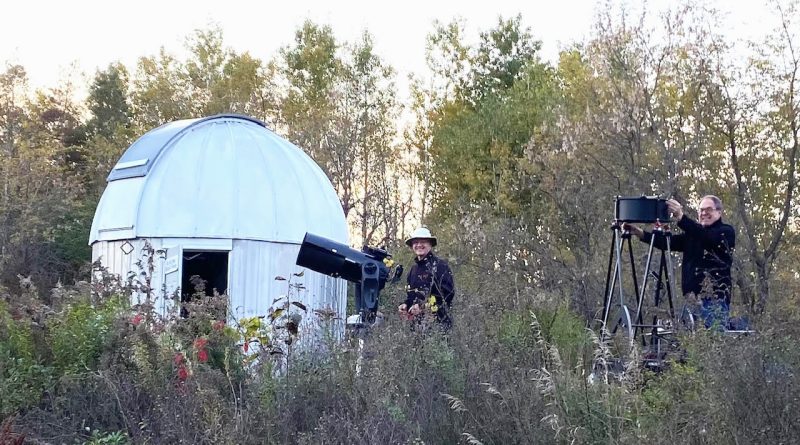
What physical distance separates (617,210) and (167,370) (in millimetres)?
3397

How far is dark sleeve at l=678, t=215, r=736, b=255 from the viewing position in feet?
21.0

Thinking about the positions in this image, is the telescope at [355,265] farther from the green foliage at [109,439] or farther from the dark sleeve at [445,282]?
the green foliage at [109,439]

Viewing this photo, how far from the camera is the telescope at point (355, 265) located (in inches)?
296

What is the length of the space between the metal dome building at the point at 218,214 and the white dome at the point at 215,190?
0.04 ft

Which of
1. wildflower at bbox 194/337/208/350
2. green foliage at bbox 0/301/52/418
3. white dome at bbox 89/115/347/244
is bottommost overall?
green foliage at bbox 0/301/52/418

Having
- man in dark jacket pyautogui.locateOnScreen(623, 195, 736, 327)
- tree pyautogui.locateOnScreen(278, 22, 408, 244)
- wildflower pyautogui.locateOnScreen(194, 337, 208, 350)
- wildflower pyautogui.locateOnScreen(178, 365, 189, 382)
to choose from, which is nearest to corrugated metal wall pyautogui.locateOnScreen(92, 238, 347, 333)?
man in dark jacket pyautogui.locateOnScreen(623, 195, 736, 327)

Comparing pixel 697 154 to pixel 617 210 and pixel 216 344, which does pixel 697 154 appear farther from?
pixel 216 344

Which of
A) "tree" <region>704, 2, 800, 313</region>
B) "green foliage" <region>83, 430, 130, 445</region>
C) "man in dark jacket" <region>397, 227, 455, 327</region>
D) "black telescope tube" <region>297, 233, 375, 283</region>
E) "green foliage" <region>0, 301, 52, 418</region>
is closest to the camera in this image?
"green foliage" <region>83, 430, 130, 445</region>

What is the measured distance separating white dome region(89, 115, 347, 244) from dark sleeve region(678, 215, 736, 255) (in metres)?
6.59

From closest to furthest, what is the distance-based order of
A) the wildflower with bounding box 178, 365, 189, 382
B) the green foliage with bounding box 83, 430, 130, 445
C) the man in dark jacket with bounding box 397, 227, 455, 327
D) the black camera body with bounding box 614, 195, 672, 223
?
the green foliage with bounding box 83, 430, 130, 445 → the wildflower with bounding box 178, 365, 189, 382 → the black camera body with bounding box 614, 195, 672, 223 → the man in dark jacket with bounding box 397, 227, 455, 327

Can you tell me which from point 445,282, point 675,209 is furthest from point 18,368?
point 675,209

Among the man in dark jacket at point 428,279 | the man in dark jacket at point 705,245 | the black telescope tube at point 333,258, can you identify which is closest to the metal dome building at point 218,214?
the black telescope tube at point 333,258

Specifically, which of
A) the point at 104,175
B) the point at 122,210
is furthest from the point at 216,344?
the point at 104,175

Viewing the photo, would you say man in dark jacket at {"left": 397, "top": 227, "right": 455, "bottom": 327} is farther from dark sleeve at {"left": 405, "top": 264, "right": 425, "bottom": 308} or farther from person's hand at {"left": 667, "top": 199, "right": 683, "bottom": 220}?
person's hand at {"left": 667, "top": 199, "right": 683, "bottom": 220}
